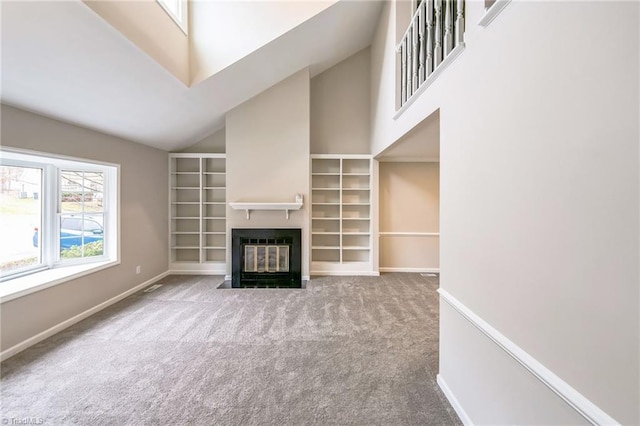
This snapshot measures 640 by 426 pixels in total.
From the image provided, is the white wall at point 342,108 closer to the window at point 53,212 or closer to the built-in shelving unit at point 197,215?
the built-in shelving unit at point 197,215

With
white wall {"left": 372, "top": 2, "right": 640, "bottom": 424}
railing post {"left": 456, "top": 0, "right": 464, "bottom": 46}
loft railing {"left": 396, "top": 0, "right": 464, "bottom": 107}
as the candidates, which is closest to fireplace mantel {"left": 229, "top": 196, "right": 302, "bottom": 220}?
loft railing {"left": 396, "top": 0, "right": 464, "bottom": 107}

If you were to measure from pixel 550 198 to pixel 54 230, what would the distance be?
4.63 meters

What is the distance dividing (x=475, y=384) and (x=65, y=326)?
12.5 feet

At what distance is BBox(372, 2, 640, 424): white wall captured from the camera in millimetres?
780

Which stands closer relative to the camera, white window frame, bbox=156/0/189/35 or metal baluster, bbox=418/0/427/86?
metal baluster, bbox=418/0/427/86

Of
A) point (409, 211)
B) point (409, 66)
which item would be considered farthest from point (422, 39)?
point (409, 211)

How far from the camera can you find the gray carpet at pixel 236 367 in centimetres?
180

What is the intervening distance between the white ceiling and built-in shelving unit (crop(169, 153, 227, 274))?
1.58 feet

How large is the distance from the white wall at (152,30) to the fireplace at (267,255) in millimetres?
2411

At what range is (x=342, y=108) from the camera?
17.3 feet

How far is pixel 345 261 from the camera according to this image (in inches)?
208

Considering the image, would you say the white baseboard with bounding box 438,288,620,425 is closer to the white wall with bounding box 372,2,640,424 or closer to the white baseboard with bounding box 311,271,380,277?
the white wall with bounding box 372,2,640,424

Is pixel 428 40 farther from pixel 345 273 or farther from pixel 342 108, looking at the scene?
pixel 345 273


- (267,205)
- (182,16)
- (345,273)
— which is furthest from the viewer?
(345,273)
